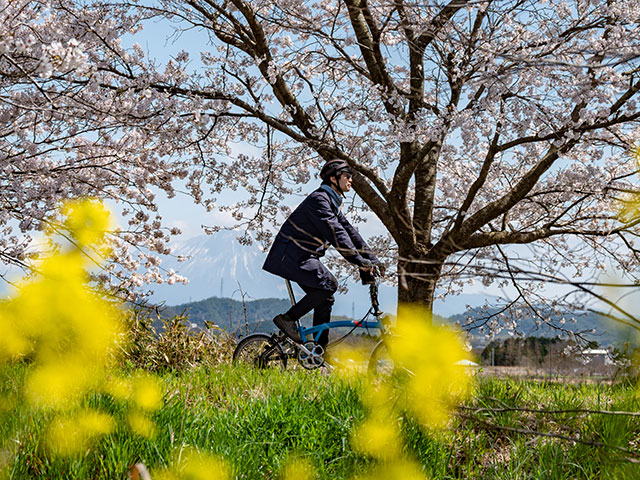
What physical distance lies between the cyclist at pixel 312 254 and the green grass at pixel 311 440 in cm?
134

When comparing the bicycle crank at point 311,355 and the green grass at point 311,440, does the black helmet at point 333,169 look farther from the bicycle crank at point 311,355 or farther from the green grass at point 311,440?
the green grass at point 311,440

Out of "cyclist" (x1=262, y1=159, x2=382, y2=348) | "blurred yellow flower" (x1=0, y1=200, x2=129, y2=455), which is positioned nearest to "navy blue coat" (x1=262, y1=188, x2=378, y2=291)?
"cyclist" (x1=262, y1=159, x2=382, y2=348)

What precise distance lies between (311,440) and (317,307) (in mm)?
2544

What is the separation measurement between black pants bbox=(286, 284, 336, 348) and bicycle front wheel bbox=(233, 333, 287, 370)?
1.32 ft

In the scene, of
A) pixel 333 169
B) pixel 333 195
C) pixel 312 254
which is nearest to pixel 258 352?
pixel 312 254

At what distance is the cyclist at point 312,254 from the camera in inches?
191

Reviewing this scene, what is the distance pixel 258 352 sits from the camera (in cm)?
551

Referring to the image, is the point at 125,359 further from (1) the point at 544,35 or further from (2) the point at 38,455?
(1) the point at 544,35

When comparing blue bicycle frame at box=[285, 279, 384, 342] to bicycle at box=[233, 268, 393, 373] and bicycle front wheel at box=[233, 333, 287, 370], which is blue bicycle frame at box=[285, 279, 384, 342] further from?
bicycle front wheel at box=[233, 333, 287, 370]

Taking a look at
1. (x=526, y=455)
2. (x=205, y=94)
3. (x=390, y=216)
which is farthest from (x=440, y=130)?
(x=526, y=455)

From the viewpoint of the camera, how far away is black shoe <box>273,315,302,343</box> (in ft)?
16.7

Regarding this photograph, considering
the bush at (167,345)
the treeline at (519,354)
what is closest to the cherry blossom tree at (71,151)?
the bush at (167,345)

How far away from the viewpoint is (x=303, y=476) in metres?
2.27

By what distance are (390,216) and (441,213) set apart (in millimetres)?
2378
